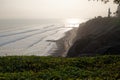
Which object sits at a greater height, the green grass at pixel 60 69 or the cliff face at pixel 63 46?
the green grass at pixel 60 69

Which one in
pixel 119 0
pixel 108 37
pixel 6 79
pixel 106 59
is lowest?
pixel 108 37

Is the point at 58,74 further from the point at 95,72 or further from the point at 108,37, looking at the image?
the point at 108,37

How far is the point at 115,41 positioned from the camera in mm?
43781

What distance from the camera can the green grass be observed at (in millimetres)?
16884

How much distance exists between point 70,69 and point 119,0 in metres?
7.19

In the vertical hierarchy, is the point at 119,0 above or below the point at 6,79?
above

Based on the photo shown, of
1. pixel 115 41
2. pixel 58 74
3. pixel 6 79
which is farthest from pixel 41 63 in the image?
pixel 115 41

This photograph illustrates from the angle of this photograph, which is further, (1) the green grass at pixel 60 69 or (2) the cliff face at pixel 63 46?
(2) the cliff face at pixel 63 46

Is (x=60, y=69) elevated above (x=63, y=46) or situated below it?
above

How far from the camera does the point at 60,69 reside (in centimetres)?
1934

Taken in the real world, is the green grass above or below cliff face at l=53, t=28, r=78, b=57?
above

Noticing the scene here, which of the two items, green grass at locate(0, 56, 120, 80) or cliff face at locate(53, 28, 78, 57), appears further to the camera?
cliff face at locate(53, 28, 78, 57)

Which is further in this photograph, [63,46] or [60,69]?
[63,46]

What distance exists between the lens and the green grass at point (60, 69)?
16884 millimetres
